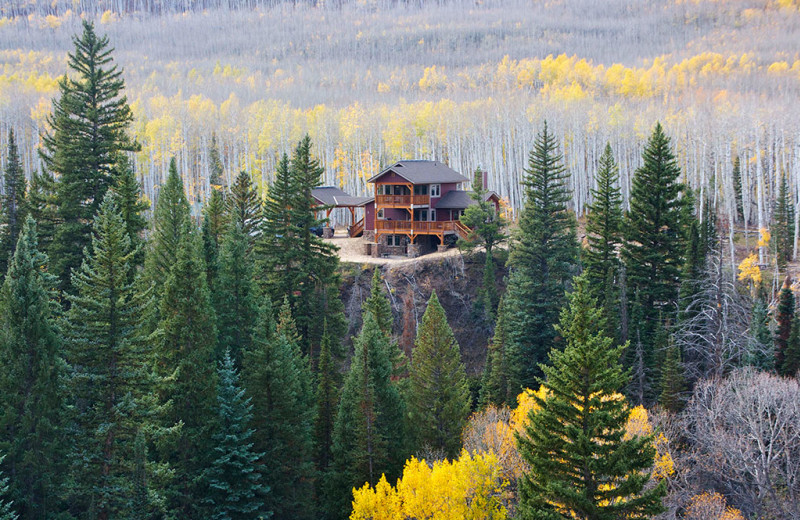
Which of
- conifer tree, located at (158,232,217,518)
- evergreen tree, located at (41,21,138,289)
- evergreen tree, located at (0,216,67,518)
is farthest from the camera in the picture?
evergreen tree, located at (41,21,138,289)

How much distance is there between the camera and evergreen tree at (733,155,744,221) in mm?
68750

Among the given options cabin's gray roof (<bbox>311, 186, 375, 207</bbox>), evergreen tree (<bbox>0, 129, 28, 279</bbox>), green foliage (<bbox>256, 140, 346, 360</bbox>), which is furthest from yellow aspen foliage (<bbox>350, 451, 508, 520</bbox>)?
cabin's gray roof (<bbox>311, 186, 375, 207</bbox>)

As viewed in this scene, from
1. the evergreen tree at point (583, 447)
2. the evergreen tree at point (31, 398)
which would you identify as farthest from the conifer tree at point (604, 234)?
the evergreen tree at point (31, 398)

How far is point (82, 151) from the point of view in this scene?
126 feet

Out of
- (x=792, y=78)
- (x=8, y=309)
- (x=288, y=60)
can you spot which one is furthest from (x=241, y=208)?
(x=288, y=60)

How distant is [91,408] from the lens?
25547 mm

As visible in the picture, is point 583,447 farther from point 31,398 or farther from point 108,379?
point 31,398

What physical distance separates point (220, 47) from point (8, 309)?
5699 inches

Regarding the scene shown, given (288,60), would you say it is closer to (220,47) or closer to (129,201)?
(220,47)

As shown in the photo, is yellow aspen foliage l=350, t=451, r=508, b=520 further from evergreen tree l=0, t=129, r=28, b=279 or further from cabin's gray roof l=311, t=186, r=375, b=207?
cabin's gray roof l=311, t=186, r=375, b=207

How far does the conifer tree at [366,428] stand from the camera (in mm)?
31062

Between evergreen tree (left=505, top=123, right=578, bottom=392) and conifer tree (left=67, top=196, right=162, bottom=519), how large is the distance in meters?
21.4

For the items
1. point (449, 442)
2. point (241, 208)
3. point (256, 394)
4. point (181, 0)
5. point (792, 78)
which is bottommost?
point (449, 442)

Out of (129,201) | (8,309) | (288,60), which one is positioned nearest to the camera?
(8,309)
